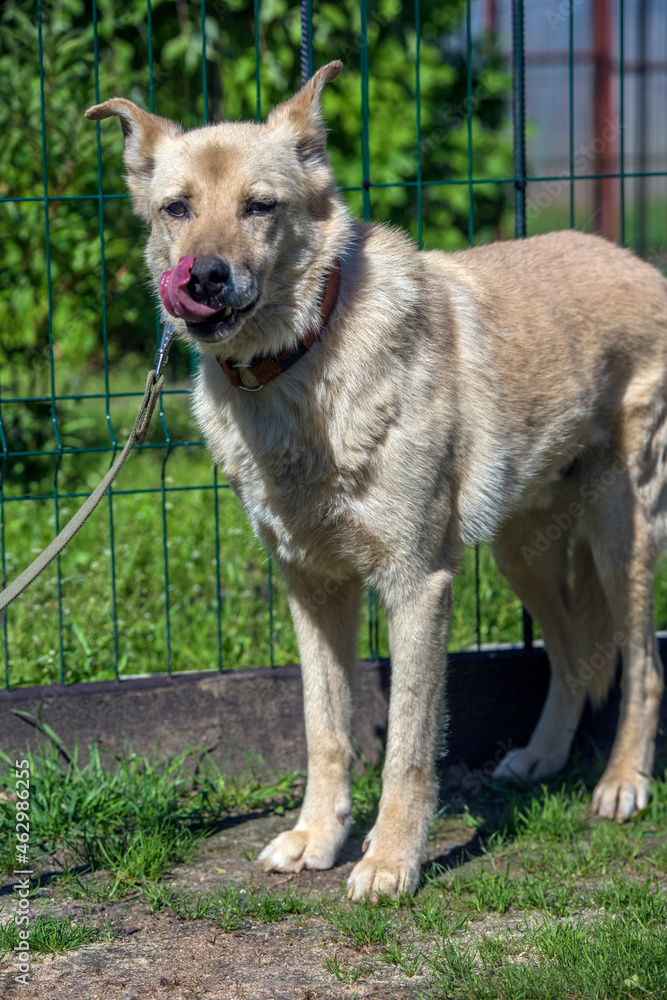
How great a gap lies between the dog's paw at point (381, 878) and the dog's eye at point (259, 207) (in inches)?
74.1

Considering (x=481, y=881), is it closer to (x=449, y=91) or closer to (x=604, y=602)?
(x=604, y=602)

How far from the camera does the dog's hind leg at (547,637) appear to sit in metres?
3.82

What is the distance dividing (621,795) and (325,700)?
1111 mm

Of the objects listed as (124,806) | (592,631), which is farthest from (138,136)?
(592,631)

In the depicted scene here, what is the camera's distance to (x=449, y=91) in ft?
26.4

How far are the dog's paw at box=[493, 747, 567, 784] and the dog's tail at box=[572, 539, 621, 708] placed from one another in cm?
29

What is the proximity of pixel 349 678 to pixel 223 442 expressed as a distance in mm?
910

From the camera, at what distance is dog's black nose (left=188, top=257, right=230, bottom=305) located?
2.50 m

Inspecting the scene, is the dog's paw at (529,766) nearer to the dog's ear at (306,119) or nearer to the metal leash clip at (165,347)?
the metal leash clip at (165,347)

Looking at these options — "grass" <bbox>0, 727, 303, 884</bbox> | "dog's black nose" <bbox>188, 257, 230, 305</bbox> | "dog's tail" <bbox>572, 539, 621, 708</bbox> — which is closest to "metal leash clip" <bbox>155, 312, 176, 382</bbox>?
"dog's black nose" <bbox>188, 257, 230, 305</bbox>

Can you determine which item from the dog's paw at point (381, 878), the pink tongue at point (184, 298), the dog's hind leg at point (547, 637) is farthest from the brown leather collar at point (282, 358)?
the dog's paw at point (381, 878)

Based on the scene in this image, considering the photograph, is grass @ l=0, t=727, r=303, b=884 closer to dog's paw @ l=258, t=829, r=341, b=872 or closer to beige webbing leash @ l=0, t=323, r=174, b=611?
dog's paw @ l=258, t=829, r=341, b=872

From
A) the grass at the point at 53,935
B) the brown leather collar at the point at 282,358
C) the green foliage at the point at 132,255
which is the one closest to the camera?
the grass at the point at 53,935

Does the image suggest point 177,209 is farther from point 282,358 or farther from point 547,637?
point 547,637
